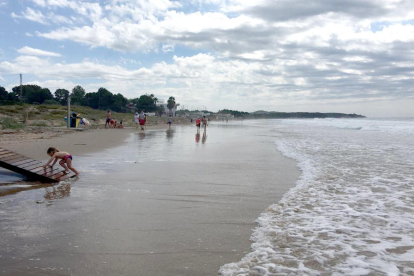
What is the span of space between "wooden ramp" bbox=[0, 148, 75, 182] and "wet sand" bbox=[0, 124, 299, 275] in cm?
45

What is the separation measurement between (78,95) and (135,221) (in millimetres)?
110211

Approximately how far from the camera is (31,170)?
8000mm

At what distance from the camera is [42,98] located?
8812 cm

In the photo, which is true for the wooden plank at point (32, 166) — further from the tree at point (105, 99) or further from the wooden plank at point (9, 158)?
the tree at point (105, 99)

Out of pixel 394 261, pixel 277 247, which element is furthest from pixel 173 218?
pixel 394 261

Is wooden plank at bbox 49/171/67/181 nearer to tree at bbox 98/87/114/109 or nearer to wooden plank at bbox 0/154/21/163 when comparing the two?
wooden plank at bbox 0/154/21/163

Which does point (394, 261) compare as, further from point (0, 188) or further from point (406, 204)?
point (0, 188)

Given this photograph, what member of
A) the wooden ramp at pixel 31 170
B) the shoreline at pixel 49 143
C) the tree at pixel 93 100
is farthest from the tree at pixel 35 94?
the wooden ramp at pixel 31 170

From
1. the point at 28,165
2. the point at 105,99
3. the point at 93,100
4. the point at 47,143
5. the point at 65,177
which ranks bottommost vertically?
the point at 65,177

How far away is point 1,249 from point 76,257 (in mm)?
970

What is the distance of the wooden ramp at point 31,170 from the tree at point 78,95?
94.5m

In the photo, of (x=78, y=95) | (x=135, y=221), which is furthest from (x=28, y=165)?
(x=78, y=95)

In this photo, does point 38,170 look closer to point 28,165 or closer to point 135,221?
point 28,165

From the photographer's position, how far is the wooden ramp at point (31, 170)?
25.9 feet
